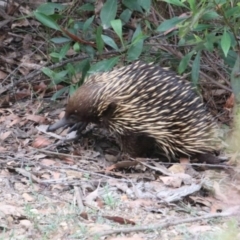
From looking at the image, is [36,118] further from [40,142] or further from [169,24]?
[169,24]

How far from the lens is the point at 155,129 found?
17.5 ft

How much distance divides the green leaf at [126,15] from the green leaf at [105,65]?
0.37 meters

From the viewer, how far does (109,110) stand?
5.37 meters

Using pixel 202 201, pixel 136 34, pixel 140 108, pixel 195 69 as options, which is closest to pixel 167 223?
pixel 202 201

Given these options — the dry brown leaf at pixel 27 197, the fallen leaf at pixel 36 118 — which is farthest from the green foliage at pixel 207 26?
the dry brown leaf at pixel 27 197

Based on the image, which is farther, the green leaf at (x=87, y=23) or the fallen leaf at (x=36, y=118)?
the fallen leaf at (x=36, y=118)

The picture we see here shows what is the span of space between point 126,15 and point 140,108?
Answer: 86 centimetres

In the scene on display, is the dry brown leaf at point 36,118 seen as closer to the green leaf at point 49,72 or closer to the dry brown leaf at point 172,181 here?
the green leaf at point 49,72

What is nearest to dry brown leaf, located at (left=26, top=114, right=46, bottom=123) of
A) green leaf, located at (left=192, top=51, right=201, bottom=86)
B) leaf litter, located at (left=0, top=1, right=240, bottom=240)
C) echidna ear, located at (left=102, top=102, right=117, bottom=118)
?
leaf litter, located at (left=0, top=1, right=240, bottom=240)

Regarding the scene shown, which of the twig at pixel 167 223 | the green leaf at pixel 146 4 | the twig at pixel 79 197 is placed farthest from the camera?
the green leaf at pixel 146 4

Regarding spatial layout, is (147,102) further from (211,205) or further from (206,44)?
(211,205)

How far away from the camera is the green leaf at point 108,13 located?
5387mm

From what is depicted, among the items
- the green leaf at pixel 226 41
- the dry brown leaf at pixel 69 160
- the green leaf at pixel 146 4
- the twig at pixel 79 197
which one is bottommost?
the dry brown leaf at pixel 69 160

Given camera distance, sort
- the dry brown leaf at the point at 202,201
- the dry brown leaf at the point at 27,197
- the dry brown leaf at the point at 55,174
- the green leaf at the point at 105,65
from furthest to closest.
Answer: the green leaf at the point at 105,65
the dry brown leaf at the point at 55,174
the dry brown leaf at the point at 202,201
the dry brown leaf at the point at 27,197
